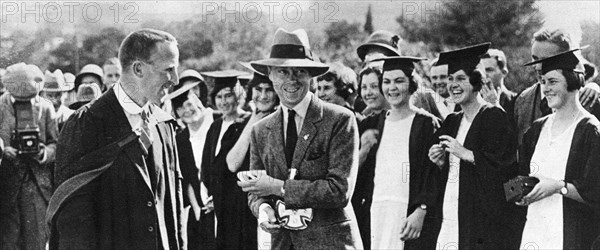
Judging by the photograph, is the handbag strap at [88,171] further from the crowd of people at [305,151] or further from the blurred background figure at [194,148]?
the blurred background figure at [194,148]

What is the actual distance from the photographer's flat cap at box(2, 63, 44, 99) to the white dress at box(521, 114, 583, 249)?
368 cm

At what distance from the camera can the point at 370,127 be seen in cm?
568

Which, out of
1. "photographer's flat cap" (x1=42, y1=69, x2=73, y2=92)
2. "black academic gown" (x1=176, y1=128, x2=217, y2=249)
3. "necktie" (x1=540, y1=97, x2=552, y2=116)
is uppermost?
"photographer's flat cap" (x1=42, y1=69, x2=73, y2=92)

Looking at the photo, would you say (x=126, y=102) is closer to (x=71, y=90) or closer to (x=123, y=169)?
(x=123, y=169)

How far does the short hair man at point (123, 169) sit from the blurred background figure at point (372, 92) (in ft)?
6.68

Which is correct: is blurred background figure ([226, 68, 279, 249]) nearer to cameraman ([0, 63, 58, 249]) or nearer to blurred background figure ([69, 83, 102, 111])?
blurred background figure ([69, 83, 102, 111])

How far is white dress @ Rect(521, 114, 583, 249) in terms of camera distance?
5008 millimetres

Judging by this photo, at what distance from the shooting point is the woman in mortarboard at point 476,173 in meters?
5.27

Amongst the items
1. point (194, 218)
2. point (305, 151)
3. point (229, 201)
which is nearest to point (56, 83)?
point (194, 218)

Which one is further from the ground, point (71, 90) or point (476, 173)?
point (71, 90)

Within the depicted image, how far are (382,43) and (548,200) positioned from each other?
66.1 inches

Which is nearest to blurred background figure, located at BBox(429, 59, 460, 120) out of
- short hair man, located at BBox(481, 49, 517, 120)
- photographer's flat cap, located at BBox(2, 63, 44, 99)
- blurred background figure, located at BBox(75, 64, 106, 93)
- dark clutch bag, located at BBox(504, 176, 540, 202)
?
short hair man, located at BBox(481, 49, 517, 120)

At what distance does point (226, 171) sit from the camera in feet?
20.2

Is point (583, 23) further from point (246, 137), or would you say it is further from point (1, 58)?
point (1, 58)
